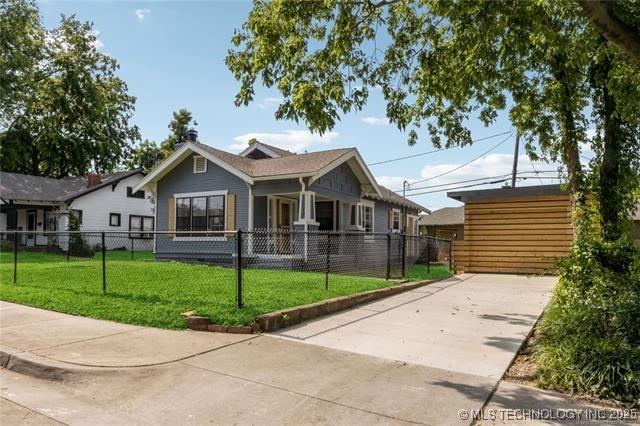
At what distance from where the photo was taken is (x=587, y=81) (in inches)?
280

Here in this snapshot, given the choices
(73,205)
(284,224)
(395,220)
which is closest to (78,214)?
(73,205)

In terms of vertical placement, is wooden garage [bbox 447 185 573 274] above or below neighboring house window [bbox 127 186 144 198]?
below

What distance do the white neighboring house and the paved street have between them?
19.6 meters

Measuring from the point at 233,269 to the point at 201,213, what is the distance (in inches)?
239

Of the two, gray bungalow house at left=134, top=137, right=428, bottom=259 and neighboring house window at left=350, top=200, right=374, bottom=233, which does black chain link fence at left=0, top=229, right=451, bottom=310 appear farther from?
neighboring house window at left=350, top=200, right=374, bottom=233

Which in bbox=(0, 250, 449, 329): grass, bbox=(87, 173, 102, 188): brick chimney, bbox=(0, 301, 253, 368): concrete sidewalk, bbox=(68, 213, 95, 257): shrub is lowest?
bbox=(0, 301, 253, 368): concrete sidewalk

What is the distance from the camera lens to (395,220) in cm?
2341

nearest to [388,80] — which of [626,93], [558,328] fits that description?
[626,93]

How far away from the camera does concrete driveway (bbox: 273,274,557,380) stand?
5098 millimetres

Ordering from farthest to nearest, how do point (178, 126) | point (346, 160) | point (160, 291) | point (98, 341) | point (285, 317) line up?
1. point (178, 126)
2. point (346, 160)
3. point (160, 291)
4. point (285, 317)
5. point (98, 341)

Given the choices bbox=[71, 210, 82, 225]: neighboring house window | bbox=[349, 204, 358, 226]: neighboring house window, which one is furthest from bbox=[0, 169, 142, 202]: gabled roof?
bbox=[349, 204, 358, 226]: neighboring house window

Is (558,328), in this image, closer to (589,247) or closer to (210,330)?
(589,247)

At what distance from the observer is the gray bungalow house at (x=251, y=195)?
586 inches

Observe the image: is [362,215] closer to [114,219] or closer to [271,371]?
[271,371]
